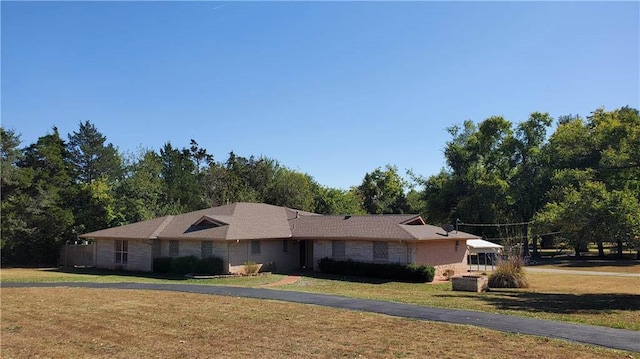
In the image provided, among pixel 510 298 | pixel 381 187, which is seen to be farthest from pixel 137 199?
pixel 381 187

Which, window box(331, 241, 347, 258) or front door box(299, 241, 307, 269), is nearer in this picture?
window box(331, 241, 347, 258)

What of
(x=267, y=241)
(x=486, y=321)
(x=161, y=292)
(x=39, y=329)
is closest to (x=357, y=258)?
(x=267, y=241)

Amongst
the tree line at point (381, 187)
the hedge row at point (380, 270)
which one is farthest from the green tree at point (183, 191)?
the hedge row at point (380, 270)

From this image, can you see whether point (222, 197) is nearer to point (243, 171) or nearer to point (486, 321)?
point (243, 171)

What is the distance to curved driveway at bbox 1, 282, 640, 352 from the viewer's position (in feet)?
36.0

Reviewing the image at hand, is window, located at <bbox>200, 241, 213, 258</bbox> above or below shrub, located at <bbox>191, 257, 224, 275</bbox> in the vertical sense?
above

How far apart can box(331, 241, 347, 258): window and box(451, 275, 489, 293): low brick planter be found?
376 inches

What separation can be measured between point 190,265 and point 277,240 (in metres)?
5.99

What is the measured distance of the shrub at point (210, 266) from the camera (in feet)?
96.8

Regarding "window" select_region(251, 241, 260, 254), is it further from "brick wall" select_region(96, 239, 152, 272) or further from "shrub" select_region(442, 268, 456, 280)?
"shrub" select_region(442, 268, 456, 280)

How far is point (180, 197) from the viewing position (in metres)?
57.4

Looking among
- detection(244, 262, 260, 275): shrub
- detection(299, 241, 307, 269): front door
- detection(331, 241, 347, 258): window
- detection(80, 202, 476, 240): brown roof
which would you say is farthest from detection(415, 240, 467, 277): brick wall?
detection(244, 262, 260, 275): shrub

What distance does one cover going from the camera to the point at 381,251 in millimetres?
29781

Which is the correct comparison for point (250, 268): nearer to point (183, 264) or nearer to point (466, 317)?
point (183, 264)
